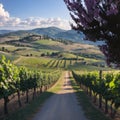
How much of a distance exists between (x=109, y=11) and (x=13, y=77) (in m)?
33.2

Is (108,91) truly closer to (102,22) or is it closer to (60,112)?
(60,112)

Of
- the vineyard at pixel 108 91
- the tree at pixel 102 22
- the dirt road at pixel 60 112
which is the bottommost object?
the dirt road at pixel 60 112

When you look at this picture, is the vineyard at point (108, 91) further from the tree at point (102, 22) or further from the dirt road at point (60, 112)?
the tree at point (102, 22)

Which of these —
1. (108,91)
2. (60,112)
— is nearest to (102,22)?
(108,91)

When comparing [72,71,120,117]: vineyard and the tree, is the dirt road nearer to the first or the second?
[72,71,120,117]: vineyard

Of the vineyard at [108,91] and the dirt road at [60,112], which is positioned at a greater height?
the vineyard at [108,91]

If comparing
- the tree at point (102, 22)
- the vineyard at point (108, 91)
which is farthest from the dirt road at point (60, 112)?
the tree at point (102, 22)

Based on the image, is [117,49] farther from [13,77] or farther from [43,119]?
[13,77]

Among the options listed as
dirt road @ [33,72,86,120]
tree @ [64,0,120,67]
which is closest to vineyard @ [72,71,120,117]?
dirt road @ [33,72,86,120]

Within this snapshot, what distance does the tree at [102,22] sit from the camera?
10883 millimetres

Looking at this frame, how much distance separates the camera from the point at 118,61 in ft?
40.1

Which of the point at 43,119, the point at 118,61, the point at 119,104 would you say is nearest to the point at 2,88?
the point at 43,119

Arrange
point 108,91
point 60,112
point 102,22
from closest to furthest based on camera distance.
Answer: point 102,22 < point 108,91 < point 60,112

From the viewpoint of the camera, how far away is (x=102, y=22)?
37.2 feet
